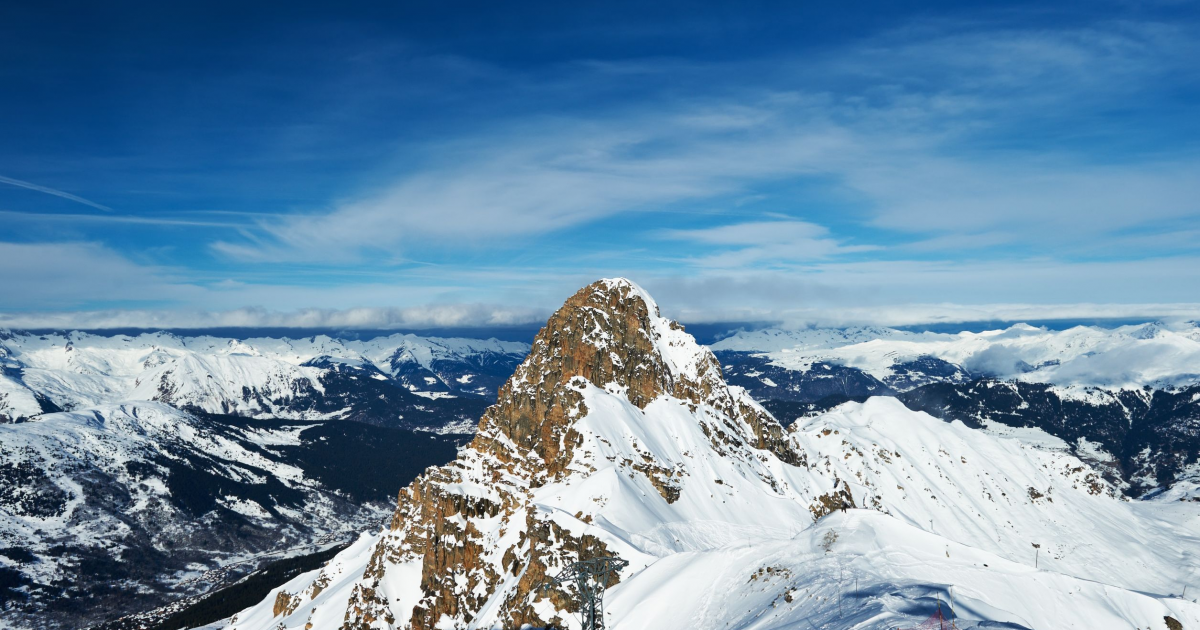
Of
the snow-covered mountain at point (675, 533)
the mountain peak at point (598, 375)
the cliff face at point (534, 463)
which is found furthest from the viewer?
the mountain peak at point (598, 375)

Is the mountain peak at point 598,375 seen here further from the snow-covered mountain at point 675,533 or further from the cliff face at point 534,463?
the snow-covered mountain at point 675,533

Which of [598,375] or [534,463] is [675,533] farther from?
[598,375]

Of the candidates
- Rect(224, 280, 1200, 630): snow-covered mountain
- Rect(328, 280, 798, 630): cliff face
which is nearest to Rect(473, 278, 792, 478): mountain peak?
Rect(328, 280, 798, 630): cliff face

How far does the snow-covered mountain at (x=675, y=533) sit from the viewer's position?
42.6m

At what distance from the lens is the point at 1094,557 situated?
185375 millimetres

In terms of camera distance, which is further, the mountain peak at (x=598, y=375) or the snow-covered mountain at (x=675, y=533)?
the mountain peak at (x=598, y=375)

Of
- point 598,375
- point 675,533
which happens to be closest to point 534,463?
point 598,375

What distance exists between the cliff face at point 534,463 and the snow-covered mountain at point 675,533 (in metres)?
0.33

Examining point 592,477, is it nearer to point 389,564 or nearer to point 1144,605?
point 389,564

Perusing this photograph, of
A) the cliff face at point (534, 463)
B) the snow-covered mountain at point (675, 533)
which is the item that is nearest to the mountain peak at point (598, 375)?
the cliff face at point (534, 463)

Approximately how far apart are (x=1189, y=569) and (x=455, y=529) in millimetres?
196710

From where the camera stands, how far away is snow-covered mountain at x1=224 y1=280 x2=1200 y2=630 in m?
42.6

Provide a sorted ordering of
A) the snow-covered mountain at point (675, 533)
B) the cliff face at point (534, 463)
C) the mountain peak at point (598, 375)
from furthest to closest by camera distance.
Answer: the mountain peak at point (598, 375) → the cliff face at point (534, 463) → the snow-covered mountain at point (675, 533)

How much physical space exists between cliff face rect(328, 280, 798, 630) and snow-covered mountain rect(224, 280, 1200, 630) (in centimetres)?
33
